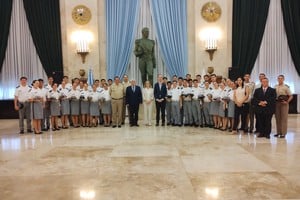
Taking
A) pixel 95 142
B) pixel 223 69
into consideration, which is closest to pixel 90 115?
pixel 95 142

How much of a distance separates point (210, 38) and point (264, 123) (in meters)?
4.69

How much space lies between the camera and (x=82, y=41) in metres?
12.1

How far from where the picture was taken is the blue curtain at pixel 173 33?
12.4 metres

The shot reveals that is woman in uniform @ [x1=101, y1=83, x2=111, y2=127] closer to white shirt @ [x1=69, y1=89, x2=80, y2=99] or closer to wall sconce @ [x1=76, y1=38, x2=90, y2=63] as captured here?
white shirt @ [x1=69, y1=89, x2=80, y2=99]

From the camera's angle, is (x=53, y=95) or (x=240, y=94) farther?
(x=53, y=95)

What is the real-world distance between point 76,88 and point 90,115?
93cm

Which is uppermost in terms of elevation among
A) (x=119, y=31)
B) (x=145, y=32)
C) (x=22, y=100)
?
(x=119, y=31)

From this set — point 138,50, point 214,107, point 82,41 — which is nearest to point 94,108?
point 138,50

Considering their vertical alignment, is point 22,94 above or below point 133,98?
above

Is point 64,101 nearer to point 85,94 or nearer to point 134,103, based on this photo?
point 85,94

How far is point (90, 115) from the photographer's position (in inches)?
406

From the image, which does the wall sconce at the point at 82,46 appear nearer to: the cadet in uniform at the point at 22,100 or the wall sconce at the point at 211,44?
the cadet in uniform at the point at 22,100

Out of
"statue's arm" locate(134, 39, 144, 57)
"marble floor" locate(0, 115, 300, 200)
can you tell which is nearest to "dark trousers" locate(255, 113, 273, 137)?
"marble floor" locate(0, 115, 300, 200)

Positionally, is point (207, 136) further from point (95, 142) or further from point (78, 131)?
point (78, 131)
